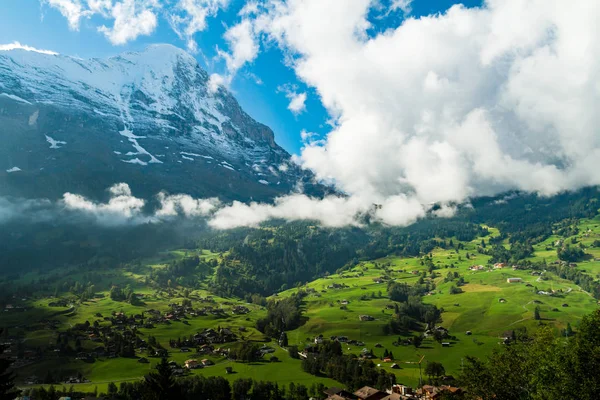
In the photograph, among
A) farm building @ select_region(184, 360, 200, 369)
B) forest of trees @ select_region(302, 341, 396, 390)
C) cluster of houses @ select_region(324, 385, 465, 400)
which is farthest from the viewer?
farm building @ select_region(184, 360, 200, 369)

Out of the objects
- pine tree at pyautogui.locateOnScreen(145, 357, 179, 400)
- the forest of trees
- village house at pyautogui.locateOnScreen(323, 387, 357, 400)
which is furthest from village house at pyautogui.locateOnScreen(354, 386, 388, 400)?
pine tree at pyautogui.locateOnScreen(145, 357, 179, 400)

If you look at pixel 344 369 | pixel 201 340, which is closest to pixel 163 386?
pixel 344 369

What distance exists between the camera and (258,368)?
15425cm

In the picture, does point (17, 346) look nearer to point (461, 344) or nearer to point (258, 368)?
point (258, 368)

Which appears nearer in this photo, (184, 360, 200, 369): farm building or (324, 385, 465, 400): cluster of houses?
(324, 385, 465, 400): cluster of houses

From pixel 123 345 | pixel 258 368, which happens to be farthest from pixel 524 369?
pixel 123 345

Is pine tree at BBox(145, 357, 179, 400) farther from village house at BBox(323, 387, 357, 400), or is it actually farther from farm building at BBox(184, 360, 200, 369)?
farm building at BBox(184, 360, 200, 369)

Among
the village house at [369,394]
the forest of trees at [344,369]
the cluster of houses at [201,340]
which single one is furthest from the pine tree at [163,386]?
the cluster of houses at [201,340]

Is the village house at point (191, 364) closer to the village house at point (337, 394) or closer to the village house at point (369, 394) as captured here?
the village house at point (337, 394)

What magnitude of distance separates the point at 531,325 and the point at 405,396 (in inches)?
4944

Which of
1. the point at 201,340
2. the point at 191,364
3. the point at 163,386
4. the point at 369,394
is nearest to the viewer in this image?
the point at 163,386

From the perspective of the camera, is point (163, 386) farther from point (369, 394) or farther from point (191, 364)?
point (191, 364)

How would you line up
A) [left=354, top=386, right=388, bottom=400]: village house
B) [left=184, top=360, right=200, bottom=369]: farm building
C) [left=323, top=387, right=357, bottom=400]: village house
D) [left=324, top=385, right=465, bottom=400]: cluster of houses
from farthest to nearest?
[left=184, top=360, right=200, bottom=369]: farm building, [left=323, top=387, right=357, bottom=400]: village house, [left=354, top=386, right=388, bottom=400]: village house, [left=324, top=385, right=465, bottom=400]: cluster of houses

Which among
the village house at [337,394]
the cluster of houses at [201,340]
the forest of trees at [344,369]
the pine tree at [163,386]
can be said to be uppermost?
the pine tree at [163,386]
